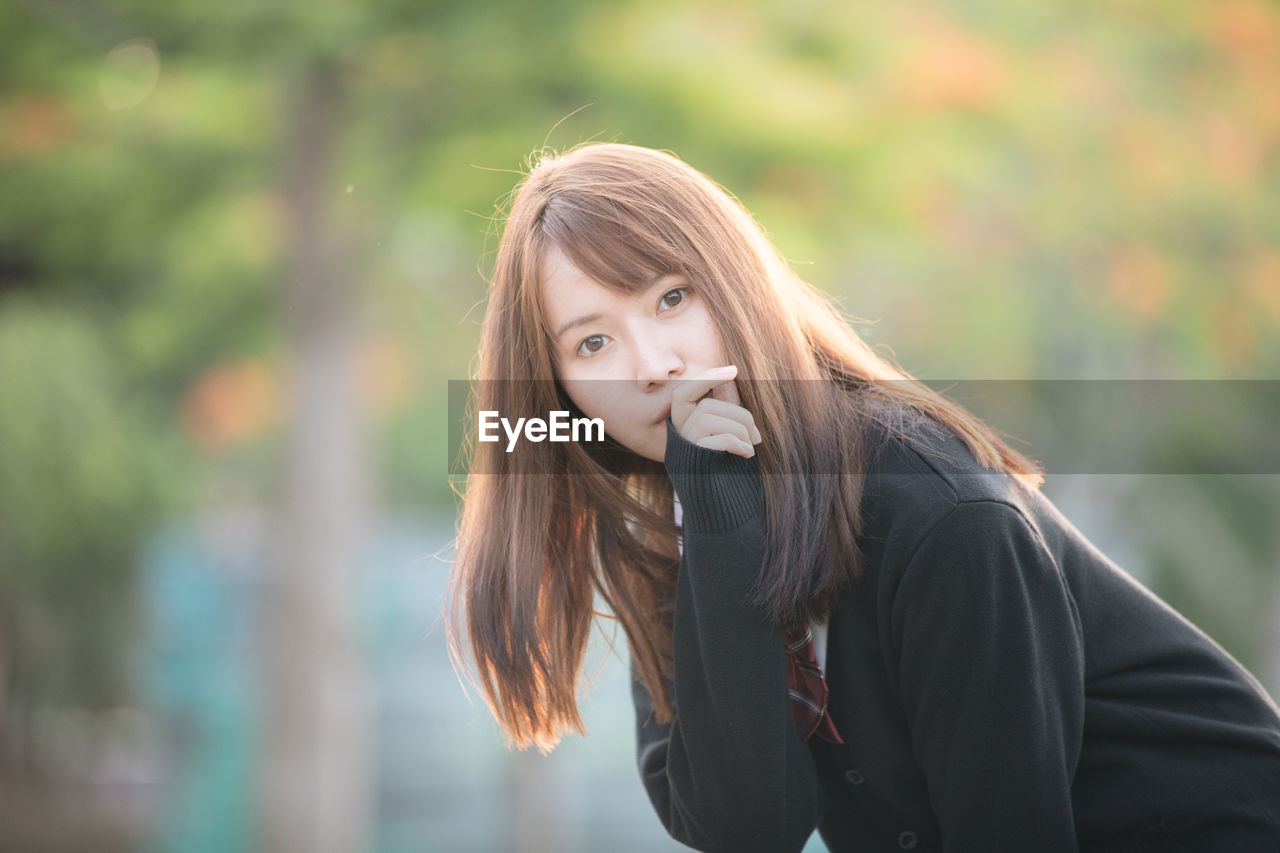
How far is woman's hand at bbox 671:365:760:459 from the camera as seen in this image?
1.19m

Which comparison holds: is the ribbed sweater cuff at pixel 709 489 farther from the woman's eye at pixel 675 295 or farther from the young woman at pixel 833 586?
the woman's eye at pixel 675 295

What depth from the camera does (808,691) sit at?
1.30 m

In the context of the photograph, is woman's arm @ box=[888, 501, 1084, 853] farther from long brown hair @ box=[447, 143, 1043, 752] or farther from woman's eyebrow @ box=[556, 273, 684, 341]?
woman's eyebrow @ box=[556, 273, 684, 341]

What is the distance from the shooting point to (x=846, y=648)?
4.18ft

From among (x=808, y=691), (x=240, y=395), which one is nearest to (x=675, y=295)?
(x=808, y=691)

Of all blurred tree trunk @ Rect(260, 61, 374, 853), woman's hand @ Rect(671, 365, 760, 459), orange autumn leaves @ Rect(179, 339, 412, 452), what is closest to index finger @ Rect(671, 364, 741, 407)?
woman's hand @ Rect(671, 365, 760, 459)

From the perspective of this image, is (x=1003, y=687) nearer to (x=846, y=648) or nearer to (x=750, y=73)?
(x=846, y=648)

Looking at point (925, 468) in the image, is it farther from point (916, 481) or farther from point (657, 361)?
point (657, 361)

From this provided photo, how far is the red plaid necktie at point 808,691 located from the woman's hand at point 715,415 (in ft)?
0.84

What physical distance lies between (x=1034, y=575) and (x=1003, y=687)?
12 cm

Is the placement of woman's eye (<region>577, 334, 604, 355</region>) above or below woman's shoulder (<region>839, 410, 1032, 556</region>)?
above

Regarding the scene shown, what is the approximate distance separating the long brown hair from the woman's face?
2cm

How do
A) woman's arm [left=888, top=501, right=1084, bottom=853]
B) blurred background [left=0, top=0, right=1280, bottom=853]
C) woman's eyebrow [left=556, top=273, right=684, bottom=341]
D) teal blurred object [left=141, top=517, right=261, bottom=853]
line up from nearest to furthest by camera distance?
woman's arm [left=888, top=501, right=1084, bottom=853]
woman's eyebrow [left=556, top=273, right=684, bottom=341]
blurred background [left=0, top=0, right=1280, bottom=853]
teal blurred object [left=141, top=517, right=261, bottom=853]

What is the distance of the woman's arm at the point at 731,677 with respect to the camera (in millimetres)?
1186
